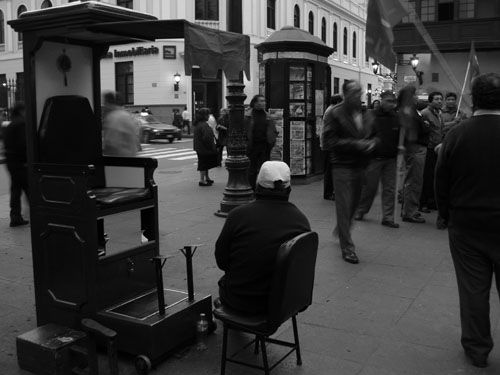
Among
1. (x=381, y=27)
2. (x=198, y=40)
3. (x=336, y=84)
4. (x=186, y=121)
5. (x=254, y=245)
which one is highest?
(x=336, y=84)

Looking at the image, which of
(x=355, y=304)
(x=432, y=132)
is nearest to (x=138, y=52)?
(x=432, y=132)

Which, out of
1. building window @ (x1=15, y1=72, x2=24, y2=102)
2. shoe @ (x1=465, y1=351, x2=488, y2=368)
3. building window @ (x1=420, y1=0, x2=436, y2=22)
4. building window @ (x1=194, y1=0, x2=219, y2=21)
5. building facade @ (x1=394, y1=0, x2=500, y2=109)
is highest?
building window @ (x1=194, y1=0, x2=219, y2=21)

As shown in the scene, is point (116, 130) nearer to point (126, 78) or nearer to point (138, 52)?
point (138, 52)

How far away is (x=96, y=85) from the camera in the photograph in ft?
15.9

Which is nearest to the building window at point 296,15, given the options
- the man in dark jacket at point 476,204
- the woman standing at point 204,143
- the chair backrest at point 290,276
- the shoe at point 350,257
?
the woman standing at point 204,143

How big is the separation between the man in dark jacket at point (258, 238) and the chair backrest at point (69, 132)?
170cm

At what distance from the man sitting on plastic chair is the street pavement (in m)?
0.52

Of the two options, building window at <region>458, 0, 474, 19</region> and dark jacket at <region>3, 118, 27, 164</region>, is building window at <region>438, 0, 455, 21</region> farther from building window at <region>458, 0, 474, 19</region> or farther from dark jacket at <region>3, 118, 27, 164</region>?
dark jacket at <region>3, 118, 27, 164</region>

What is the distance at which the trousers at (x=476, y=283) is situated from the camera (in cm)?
373

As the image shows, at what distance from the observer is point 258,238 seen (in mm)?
3385

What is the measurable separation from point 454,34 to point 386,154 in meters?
22.1

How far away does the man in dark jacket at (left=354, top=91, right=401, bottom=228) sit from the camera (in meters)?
7.95

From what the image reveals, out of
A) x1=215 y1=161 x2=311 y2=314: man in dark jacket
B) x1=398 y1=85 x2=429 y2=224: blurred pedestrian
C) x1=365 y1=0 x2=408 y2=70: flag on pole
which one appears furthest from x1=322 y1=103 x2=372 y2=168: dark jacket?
x1=215 y1=161 x2=311 y2=314: man in dark jacket

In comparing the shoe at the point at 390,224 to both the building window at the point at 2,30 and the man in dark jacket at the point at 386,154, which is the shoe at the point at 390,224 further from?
the building window at the point at 2,30
